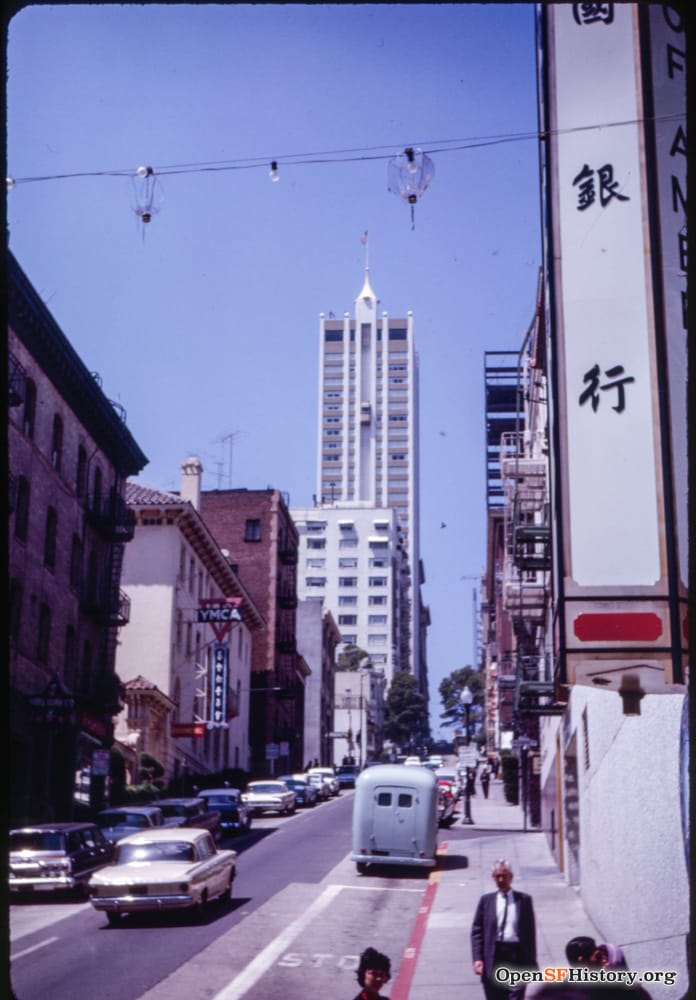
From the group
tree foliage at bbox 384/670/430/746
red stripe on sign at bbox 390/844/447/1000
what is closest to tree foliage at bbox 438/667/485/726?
tree foliage at bbox 384/670/430/746

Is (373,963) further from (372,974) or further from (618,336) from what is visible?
(618,336)

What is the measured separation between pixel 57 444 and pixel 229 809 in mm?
12803

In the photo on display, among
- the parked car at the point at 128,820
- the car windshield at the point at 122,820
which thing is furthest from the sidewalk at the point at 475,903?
the car windshield at the point at 122,820

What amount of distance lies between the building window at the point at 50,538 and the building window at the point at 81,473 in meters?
2.68

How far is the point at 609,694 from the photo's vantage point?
16.0 metres

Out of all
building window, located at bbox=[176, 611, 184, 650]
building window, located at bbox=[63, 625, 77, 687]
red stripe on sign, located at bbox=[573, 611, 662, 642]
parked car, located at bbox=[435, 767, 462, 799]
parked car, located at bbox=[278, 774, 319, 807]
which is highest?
building window, located at bbox=[176, 611, 184, 650]

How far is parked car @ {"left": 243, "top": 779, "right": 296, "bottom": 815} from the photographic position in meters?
45.8

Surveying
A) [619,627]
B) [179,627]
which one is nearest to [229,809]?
[179,627]

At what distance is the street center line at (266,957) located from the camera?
14039mm

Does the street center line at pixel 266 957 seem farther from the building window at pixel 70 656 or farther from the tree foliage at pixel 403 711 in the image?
the tree foliage at pixel 403 711

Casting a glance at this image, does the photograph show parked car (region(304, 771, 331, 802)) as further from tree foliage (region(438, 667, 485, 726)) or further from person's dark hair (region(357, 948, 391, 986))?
tree foliage (region(438, 667, 485, 726))

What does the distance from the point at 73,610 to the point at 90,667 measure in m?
3.21

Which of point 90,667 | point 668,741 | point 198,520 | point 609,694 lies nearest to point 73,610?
point 90,667

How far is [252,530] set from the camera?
77125 mm
